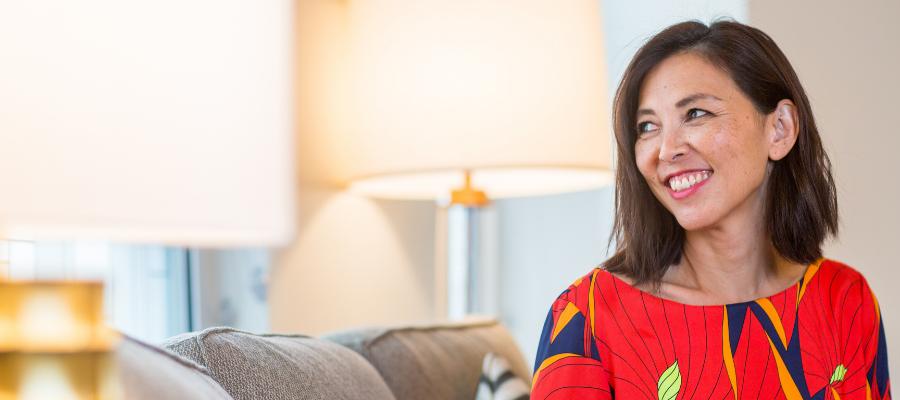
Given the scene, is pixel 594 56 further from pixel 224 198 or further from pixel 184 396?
pixel 224 198

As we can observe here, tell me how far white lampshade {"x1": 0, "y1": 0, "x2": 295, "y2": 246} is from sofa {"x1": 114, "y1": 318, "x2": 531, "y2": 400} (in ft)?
0.41

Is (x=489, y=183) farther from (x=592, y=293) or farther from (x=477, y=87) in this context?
(x=592, y=293)

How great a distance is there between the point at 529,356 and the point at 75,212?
2891 millimetres

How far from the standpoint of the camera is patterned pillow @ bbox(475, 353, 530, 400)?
3.72ft

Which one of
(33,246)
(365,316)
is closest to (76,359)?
(33,246)

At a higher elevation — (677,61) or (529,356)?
(677,61)

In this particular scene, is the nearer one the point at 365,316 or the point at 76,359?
the point at 76,359

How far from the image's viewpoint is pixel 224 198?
1.18 ft

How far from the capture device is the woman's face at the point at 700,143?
1088mm

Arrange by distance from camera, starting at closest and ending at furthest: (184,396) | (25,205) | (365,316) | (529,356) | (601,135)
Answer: (25,205) → (184,396) → (601,135) → (365,316) → (529,356)

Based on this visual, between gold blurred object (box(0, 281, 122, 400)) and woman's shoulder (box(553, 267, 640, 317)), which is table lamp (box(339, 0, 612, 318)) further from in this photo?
gold blurred object (box(0, 281, 122, 400))

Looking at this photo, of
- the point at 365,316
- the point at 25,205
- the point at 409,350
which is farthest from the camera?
the point at 365,316

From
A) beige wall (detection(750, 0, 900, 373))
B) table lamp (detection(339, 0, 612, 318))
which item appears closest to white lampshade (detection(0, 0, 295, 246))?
table lamp (detection(339, 0, 612, 318))

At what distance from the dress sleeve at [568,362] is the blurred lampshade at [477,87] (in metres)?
0.46
